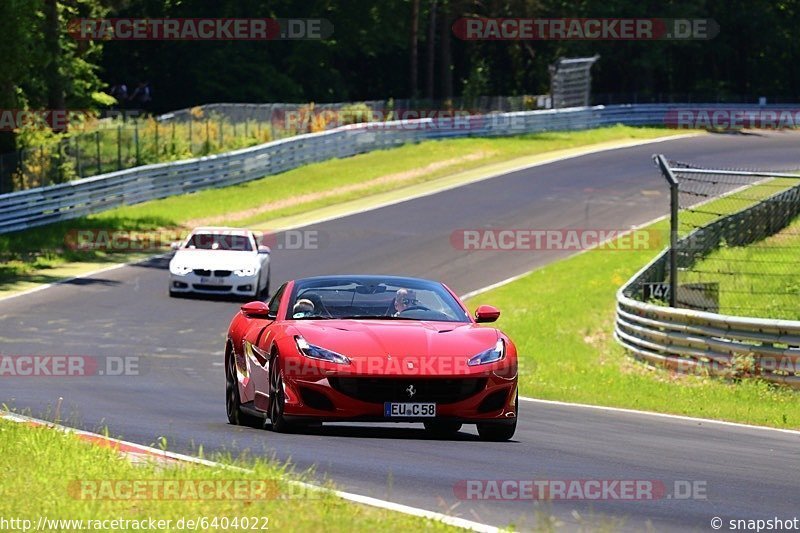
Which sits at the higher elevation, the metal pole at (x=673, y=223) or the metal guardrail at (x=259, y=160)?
the metal pole at (x=673, y=223)

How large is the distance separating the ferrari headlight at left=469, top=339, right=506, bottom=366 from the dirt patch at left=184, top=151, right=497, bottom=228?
1190 inches

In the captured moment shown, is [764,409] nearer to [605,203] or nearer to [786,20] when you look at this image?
[605,203]

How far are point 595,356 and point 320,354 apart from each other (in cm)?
1306

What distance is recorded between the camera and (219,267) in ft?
97.2

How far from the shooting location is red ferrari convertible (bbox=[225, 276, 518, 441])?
37.2ft

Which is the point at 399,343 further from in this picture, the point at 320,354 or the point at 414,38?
the point at 414,38

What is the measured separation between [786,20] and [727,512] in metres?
85.9

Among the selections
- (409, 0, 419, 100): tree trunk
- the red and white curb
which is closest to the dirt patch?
(409, 0, 419, 100): tree trunk

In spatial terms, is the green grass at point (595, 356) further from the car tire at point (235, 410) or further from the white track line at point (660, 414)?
the car tire at point (235, 410)

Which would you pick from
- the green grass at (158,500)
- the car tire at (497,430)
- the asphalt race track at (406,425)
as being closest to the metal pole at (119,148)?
the asphalt race track at (406,425)

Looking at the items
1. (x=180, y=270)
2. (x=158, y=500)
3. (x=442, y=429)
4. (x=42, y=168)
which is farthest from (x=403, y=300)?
(x=42, y=168)

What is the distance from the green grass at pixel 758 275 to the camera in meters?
23.6

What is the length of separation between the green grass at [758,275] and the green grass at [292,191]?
15156 mm

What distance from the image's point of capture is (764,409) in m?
17.9
